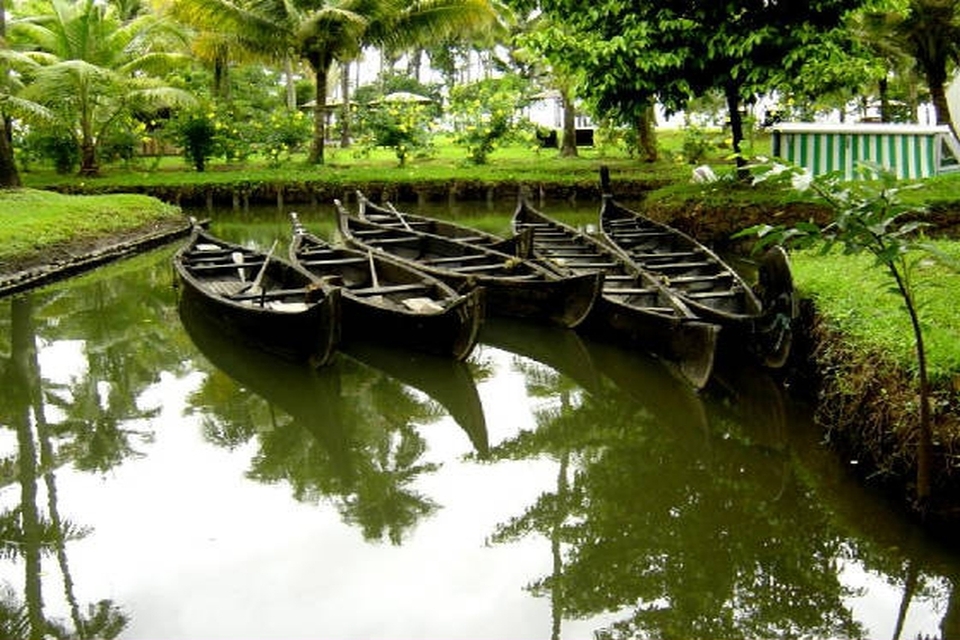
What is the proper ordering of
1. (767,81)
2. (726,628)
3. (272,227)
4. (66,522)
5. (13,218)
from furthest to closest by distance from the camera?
(272,227) < (13,218) < (767,81) < (66,522) < (726,628)

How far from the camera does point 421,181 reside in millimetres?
19984

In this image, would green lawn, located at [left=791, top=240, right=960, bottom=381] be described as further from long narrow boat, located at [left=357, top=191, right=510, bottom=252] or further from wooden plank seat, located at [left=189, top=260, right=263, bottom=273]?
wooden plank seat, located at [left=189, top=260, right=263, bottom=273]

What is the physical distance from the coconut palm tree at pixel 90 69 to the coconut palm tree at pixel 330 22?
64.2 inches

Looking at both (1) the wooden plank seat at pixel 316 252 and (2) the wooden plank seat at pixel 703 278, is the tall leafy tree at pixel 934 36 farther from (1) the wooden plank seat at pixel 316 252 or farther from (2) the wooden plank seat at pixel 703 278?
(1) the wooden plank seat at pixel 316 252

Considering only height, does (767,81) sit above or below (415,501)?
above

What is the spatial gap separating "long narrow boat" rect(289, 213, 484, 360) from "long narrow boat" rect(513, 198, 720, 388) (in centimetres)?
135

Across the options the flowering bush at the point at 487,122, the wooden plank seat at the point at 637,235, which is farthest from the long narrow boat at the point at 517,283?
the flowering bush at the point at 487,122

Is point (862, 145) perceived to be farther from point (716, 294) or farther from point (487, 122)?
point (487, 122)

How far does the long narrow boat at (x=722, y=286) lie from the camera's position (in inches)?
254

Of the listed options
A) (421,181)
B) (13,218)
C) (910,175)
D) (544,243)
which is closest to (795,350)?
(544,243)

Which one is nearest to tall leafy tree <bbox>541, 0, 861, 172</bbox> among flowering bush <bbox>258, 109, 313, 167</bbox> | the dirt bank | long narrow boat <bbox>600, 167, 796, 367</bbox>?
long narrow boat <bbox>600, 167, 796, 367</bbox>

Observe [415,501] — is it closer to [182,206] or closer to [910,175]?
[910,175]

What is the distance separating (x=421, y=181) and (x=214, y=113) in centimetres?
589

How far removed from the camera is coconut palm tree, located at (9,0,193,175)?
1836 cm
